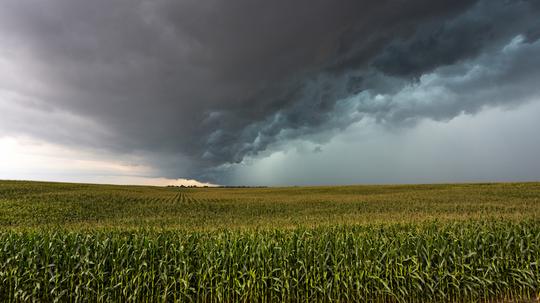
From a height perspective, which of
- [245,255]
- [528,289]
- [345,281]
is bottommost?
[528,289]

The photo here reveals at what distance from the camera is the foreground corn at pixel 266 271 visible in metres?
8.30

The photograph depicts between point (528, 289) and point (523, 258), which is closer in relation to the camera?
point (528, 289)

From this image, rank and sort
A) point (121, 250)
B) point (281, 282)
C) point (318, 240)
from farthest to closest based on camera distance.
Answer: point (318, 240) < point (121, 250) < point (281, 282)

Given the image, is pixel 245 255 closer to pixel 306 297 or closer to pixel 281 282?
pixel 281 282

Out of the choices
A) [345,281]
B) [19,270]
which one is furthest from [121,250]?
[345,281]

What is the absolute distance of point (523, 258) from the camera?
9633mm

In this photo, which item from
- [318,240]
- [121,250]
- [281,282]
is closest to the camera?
[281,282]

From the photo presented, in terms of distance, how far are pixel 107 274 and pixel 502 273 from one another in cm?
1341

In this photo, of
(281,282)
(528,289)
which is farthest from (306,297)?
(528,289)

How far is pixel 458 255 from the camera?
9.34 m

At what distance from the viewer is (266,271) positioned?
851 cm

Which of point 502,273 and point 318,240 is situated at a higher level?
point 318,240

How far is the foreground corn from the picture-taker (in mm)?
8305

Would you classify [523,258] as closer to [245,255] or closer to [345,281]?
[345,281]
